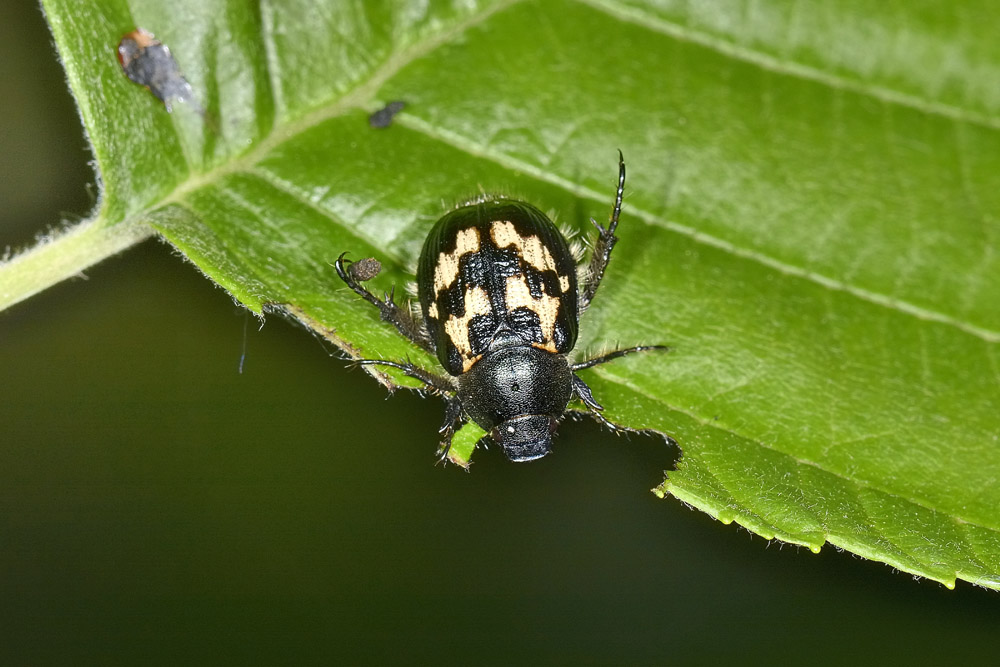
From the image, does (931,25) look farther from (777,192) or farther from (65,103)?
(65,103)

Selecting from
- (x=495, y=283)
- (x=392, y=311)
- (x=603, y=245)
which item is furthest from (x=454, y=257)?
(x=603, y=245)

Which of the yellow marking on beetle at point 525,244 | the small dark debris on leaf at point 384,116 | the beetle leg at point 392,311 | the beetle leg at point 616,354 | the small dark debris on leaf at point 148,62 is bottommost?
the beetle leg at point 616,354

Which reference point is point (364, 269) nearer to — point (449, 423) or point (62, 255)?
point (449, 423)

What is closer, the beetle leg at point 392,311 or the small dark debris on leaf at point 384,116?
the beetle leg at point 392,311

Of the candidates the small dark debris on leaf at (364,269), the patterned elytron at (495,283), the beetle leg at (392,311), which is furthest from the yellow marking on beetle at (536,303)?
the small dark debris on leaf at (364,269)

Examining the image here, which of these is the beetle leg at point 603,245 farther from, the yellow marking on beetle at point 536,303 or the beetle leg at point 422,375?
the beetle leg at point 422,375

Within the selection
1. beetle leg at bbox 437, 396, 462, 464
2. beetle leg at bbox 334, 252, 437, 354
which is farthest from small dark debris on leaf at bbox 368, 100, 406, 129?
beetle leg at bbox 437, 396, 462, 464

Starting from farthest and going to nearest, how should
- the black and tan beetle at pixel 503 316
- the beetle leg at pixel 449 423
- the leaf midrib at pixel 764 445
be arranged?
the beetle leg at pixel 449 423
the black and tan beetle at pixel 503 316
the leaf midrib at pixel 764 445
